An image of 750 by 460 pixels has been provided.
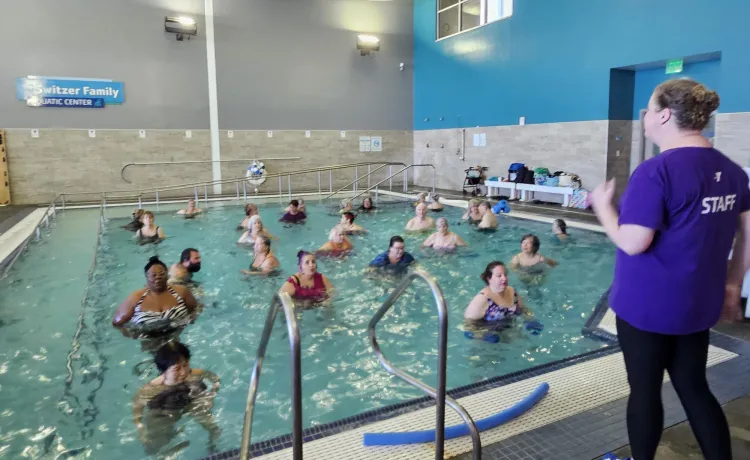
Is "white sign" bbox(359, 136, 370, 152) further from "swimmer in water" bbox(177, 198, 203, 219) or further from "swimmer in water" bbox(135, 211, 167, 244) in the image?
"swimmer in water" bbox(135, 211, 167, 244)

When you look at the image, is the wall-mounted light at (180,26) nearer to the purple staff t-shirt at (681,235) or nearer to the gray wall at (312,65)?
the gray wall at (312,65)

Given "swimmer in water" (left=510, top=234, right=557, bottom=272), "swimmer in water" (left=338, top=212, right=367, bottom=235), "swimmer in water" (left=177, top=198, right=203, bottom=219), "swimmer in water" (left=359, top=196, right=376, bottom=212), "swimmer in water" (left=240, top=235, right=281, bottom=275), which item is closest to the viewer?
"swimmer in water" (left=510, top=234, right=557, bottom=272)

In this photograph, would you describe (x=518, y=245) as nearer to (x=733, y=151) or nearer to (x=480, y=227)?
(x=480, y=227)

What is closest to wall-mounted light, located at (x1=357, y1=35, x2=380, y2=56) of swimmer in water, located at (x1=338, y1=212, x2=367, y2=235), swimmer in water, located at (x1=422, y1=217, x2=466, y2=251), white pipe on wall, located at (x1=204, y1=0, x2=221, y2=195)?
white pipe on wall, located at (x1=204, y1=0, x2=221, y2=195)

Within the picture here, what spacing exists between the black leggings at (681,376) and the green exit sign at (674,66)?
10.6 meters

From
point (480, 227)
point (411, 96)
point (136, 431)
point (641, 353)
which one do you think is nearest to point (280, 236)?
point (480, 227)

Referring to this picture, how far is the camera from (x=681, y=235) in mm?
1807

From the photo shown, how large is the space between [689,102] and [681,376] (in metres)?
0.98

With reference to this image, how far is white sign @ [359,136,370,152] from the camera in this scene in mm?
18469

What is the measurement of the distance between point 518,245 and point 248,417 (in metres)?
7.55

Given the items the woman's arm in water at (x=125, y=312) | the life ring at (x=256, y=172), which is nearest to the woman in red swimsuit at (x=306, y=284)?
the woman's arm in water at (x=125, y=312)

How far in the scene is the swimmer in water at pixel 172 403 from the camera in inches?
135

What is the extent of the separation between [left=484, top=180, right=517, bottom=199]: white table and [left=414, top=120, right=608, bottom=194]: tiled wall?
0.70 metres

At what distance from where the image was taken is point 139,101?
→ 15133 millimetres
